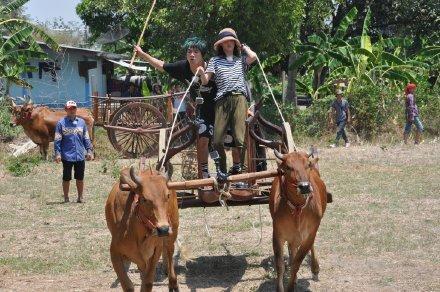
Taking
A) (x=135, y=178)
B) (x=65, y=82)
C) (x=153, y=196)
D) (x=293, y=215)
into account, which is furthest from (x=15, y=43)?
(x=153, y=196)

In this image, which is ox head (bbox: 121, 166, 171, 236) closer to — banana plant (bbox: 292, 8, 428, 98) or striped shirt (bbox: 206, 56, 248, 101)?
striped shirt (bbox: 206, 56, 248, 101)

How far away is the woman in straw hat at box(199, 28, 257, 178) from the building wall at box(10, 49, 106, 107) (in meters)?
20.0

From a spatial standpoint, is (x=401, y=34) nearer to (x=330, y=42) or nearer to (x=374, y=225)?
(x=330, y=42)

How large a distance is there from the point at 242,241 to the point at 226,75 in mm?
2768

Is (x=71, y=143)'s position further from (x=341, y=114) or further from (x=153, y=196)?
(x=341, y=114)

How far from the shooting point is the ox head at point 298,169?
650 centimetres

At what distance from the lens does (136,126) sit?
1822 cm

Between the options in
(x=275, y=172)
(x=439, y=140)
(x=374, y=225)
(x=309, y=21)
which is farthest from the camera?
(x=309, y=21)

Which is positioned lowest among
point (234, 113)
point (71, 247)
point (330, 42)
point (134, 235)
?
point (71, 247)

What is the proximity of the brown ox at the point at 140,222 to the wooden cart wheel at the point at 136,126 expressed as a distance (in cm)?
1140

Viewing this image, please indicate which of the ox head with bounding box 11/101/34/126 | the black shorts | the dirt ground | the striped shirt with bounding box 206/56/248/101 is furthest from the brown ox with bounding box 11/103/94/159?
the striped shirt with bounding box 206/56/248/101

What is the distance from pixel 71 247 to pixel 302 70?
80.6 feet

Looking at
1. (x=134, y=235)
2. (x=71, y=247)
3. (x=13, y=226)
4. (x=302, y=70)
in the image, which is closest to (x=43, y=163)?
(x=13, y=226)

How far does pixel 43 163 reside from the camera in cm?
1800
